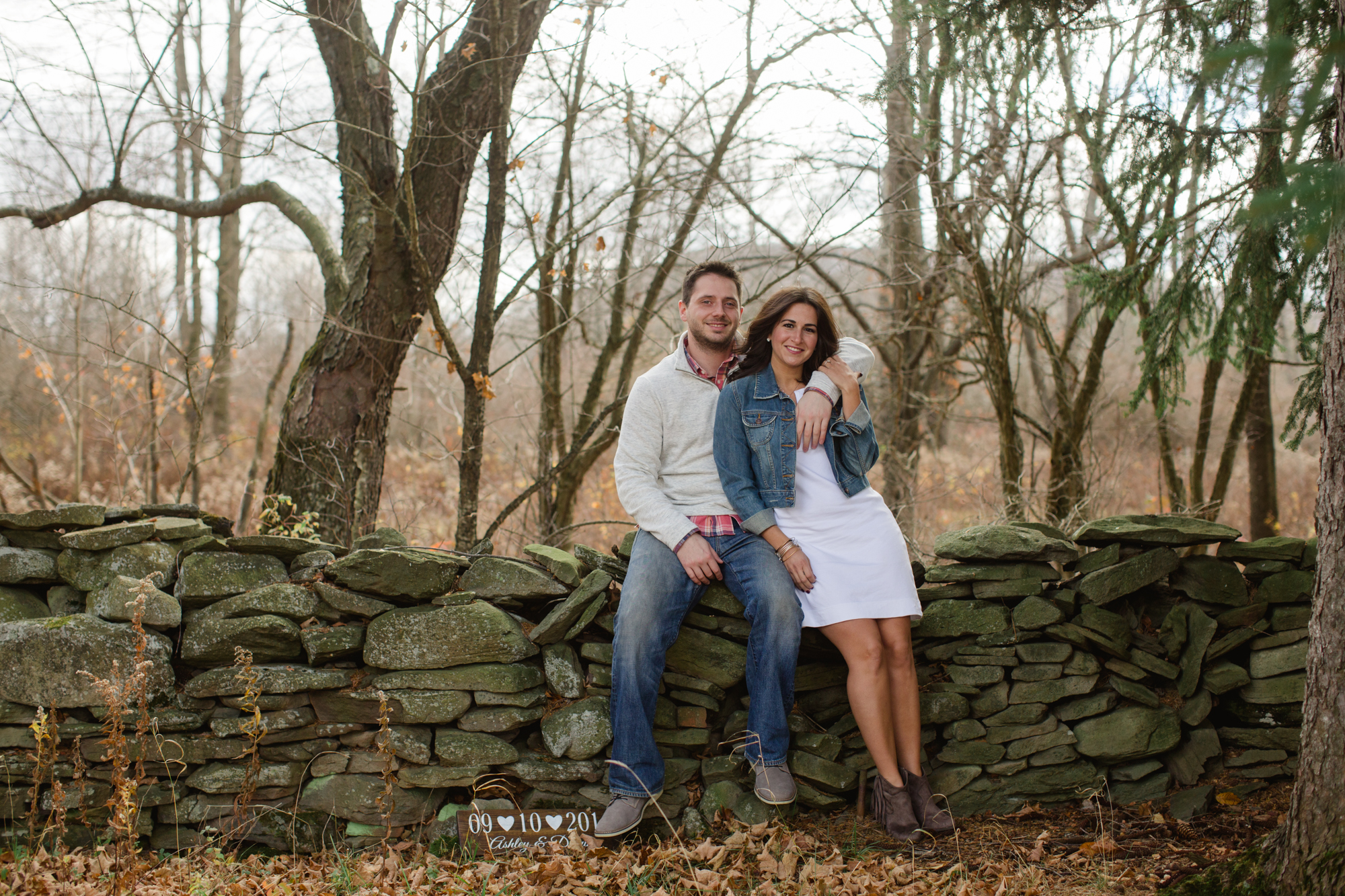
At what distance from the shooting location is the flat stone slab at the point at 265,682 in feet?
10.5

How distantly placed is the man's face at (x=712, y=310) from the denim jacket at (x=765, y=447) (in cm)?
26

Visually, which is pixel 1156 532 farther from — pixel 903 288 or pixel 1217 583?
pixel 903 288

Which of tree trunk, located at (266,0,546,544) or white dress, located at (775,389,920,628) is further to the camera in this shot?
tree trunk, located at (266,0,546,544)

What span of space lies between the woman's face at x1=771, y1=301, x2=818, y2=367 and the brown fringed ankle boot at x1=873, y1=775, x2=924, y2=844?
1.55 m

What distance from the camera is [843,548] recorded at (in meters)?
3.18

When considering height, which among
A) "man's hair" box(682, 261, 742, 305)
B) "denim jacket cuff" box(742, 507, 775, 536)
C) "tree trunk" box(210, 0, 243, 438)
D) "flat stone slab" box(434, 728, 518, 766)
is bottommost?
"flat stone slab" box(434, 728, 518, 766)

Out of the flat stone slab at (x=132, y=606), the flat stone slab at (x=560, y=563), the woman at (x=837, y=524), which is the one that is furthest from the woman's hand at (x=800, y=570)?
the flat stone slab at (x=132, y=606)

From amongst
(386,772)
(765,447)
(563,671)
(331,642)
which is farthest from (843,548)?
(331,642)

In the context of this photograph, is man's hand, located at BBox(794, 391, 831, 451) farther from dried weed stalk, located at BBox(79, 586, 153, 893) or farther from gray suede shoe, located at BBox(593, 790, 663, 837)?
dried weed stalk, located at BBox(79, 586, 153, 893)

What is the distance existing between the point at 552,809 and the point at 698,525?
1.15m

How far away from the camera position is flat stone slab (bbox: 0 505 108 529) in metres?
3.34

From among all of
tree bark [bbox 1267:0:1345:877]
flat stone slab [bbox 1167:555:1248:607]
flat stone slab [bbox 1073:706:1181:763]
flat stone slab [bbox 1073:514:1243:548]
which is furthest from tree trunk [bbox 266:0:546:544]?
tree bark [bbox 1267:0:1345:877]

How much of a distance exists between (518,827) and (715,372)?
185cm

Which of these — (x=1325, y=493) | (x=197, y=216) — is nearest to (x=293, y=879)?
(x=1325, y=493)
